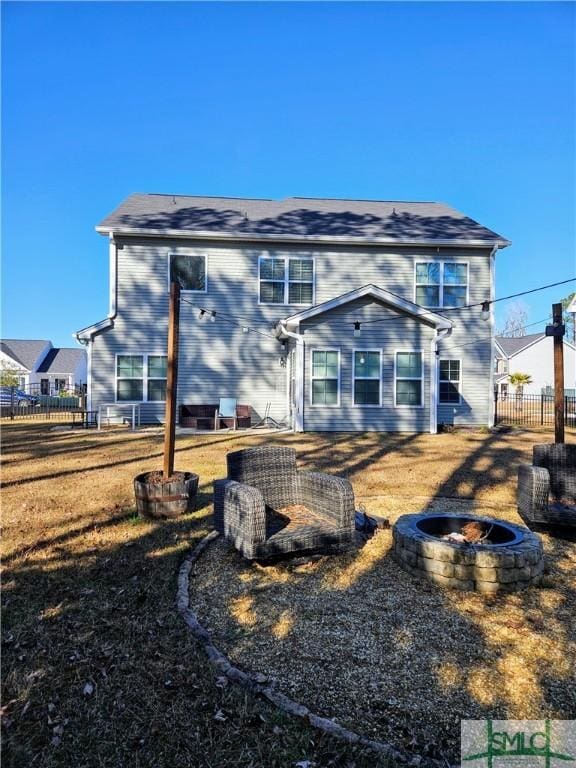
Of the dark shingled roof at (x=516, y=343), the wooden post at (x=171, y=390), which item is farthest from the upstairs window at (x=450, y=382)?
the dark shingled roof at (x=516, y=343)

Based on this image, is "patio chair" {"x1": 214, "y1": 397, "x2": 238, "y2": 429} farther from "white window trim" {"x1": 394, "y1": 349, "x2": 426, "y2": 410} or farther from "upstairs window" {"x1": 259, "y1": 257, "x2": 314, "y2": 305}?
"white window trim" {"x1": 394, "y1": 349, "x2": 426, "y2": 410}

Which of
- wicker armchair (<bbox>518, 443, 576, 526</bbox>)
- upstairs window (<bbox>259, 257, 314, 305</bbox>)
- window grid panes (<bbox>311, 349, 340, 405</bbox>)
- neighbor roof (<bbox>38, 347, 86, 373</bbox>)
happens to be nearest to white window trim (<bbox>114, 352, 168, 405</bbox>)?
upstairs window (<bbox>259, 257, 314, 305</bbox>)

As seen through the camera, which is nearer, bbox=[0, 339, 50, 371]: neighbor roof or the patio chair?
the patio chair

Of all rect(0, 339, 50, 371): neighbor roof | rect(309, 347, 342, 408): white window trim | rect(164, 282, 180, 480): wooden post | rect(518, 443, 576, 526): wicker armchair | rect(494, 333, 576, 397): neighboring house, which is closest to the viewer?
rect(518, 443, 576, 526): wicker armchair

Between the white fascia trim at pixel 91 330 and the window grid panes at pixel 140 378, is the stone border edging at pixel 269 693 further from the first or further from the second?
the white fascia trim at pixel 91 330

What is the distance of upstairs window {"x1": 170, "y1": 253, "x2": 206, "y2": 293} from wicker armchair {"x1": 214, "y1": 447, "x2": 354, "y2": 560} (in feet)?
37.6

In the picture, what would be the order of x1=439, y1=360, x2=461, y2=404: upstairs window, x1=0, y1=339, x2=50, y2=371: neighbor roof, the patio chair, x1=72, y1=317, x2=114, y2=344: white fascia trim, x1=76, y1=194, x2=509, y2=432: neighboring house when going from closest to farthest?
x1=72, y1=317, x2=114, y2=344: white fascia trim → the patio chair → x1=76, y1=194, x2=509, y2=432: neighboring house → x1=439, y1=360, x2=461, y2=404: upstairs window → x1=0, y1=339, x2=50, y2=371: neighbor roof

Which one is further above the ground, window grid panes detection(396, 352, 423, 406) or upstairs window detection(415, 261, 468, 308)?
upstairs window detection(415, 261, 468, 308)

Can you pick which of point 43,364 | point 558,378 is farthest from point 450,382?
point 43,364

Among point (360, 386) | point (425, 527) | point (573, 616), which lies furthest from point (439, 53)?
point (573, 616)

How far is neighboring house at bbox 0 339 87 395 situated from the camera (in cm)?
4203

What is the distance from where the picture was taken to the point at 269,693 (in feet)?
7.33

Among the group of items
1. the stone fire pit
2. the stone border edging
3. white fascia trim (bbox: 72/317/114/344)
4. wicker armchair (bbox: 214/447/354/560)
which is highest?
white fascia trim (bbox: 72/317/114/344)

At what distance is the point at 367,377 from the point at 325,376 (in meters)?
1.34
